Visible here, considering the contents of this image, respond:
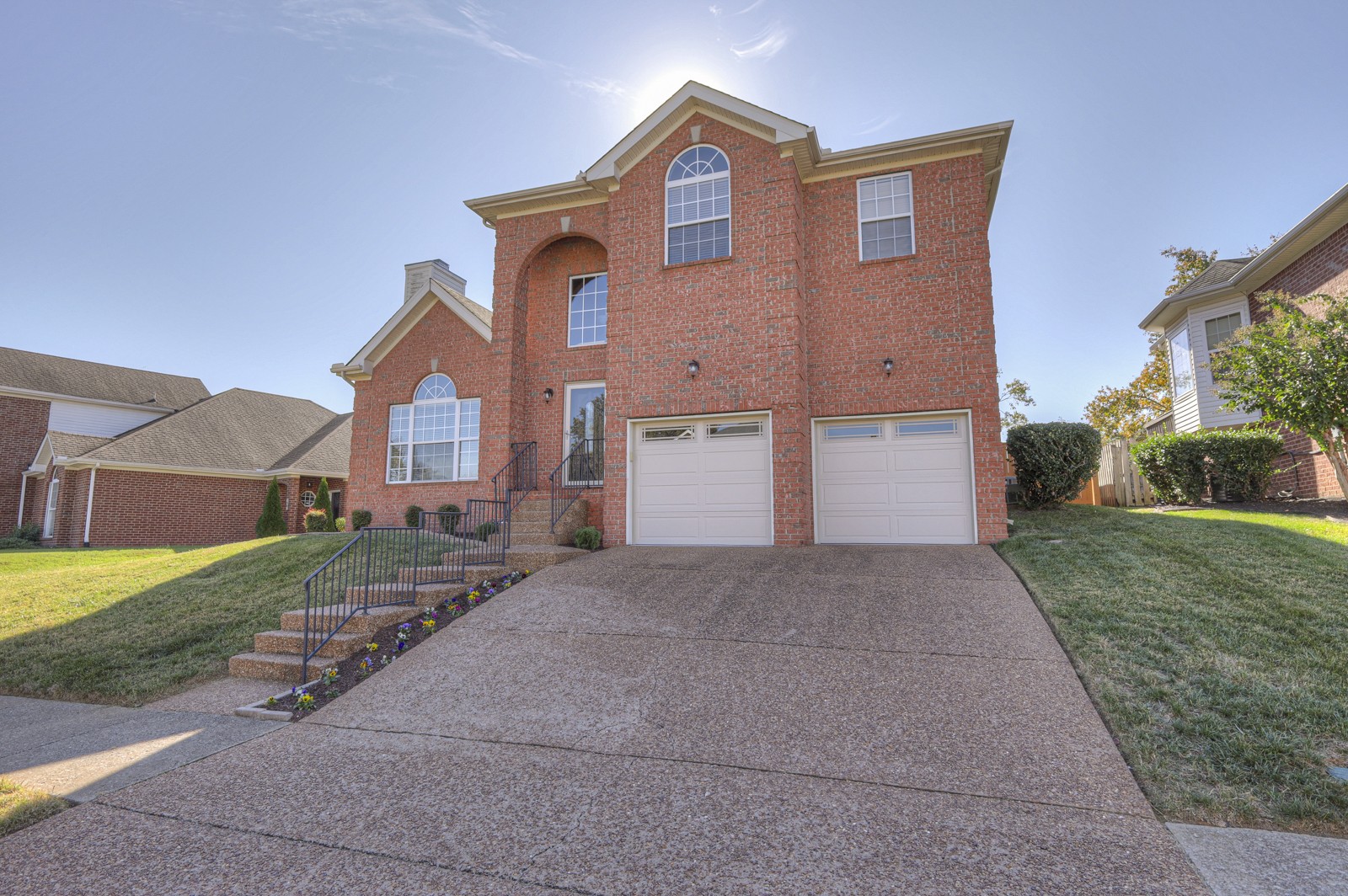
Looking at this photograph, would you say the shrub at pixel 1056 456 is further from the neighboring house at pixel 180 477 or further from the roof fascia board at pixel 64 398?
the roof fascia board at pixel 64 398

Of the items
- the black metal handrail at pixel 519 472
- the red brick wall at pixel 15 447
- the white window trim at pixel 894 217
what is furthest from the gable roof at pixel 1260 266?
the red brick wall at pixel 15 447

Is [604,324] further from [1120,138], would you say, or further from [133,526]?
[133,526]

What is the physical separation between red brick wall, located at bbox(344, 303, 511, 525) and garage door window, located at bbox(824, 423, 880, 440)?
23.3 feet

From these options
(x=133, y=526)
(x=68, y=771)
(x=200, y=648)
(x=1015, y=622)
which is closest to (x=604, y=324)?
(x=200, y=648)

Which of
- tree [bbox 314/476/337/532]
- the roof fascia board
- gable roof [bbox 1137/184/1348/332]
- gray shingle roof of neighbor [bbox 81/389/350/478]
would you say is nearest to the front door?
tree [bbox 314/476/337/532]

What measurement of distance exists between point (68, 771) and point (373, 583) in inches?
156

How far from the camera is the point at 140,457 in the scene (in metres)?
20.9

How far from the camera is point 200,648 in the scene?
7.64 metres

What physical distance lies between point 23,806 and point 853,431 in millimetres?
10273

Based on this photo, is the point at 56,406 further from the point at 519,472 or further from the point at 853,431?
the point at 853,431

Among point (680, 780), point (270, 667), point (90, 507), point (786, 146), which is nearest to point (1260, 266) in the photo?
point (786, 146)

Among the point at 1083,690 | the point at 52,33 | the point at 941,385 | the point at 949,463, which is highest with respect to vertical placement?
the point at 52,33

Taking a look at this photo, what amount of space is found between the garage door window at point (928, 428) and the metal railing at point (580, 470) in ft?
18.0

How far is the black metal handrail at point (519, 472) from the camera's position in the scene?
12.8 meters
